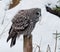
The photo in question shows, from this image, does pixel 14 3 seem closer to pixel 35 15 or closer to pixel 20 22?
pixel 35 15

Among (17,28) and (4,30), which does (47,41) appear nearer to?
(4,30)

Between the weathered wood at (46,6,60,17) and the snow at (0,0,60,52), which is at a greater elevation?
the weathered wood at (46,6,60,17)

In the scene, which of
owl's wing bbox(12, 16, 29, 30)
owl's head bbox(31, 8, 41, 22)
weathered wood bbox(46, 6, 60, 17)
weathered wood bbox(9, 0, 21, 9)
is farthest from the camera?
weathered wood bbox(9, 0, 21, 9)

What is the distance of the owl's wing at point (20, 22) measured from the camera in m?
2.13

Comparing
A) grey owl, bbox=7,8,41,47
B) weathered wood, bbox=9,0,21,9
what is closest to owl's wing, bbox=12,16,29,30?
grey owl, bbox=7,8,41,47

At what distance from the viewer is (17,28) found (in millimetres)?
2121

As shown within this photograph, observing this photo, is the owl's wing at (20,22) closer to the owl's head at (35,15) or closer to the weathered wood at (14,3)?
the owl's head at (35,15)

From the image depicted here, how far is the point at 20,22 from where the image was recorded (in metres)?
2.17

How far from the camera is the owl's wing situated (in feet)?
6.99

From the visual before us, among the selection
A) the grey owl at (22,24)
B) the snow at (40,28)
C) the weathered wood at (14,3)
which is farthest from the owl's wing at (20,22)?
the weathered wood at (14,3)

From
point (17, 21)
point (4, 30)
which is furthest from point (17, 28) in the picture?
point (4, 30)

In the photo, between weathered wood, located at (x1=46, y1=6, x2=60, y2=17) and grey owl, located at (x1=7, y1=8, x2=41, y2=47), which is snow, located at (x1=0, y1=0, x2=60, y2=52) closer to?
weathered wood, located at (x1=46, y1=6, x2=60, y2=17)

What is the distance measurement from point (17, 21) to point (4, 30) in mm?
957

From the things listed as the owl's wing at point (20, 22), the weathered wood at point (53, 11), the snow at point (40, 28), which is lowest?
the snow at point (40, 28)
